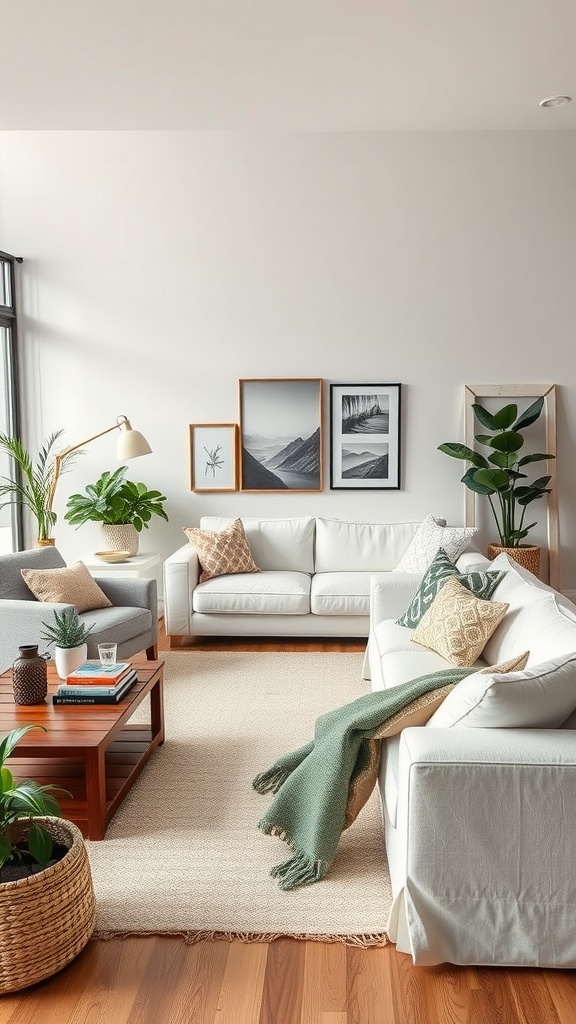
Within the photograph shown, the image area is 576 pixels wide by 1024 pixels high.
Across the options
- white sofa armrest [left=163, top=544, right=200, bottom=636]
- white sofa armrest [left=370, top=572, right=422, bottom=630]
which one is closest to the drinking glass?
white sofa armrest [left=370, top=572, right=422, bottom=630]

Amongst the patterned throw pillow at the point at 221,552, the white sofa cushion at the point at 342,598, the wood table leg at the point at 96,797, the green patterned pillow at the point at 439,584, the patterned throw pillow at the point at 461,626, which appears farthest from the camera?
the patterned throw pillow at the point at 221,552

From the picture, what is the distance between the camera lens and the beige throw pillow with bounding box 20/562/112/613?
4668 mm

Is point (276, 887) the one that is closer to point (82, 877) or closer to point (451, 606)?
point (82, 877)

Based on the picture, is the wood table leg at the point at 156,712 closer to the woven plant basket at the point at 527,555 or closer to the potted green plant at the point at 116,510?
the potted green plant at the point at 116,510

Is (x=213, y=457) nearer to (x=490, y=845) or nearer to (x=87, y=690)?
(x=87, y=690)

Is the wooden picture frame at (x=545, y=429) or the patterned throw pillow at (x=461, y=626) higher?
the wooden picture frame at (x=545, y=429)

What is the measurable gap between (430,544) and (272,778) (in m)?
2.57

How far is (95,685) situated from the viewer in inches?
133

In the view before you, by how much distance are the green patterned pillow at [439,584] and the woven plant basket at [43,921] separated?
2189mm

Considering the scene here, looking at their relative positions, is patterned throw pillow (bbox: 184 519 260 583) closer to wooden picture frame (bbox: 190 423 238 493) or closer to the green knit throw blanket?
wooden picture frame (bbox: 190 423 238 493)

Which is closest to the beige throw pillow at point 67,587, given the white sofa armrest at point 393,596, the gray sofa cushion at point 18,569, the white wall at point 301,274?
the gray sofa cushion at point 18,569

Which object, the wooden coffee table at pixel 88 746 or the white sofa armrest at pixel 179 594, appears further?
the white sofa armrest at pixel 179 594

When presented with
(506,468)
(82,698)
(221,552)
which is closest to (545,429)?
(506,468)

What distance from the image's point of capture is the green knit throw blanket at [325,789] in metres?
2.66
